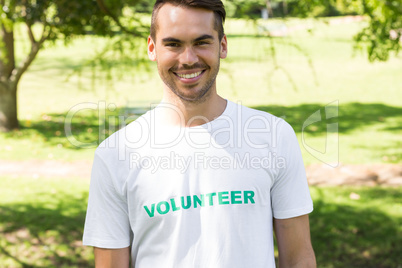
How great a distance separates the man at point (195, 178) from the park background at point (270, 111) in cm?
347

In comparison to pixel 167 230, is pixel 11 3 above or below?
above

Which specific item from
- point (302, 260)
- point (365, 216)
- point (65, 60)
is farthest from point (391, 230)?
point (65, 60)

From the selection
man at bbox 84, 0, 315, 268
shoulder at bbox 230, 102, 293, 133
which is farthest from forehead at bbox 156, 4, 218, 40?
shoulder at bbox 230, 102, 293, 133

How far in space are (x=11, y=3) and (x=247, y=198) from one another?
4.34 m

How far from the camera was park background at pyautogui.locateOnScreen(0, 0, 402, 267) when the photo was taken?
598cm

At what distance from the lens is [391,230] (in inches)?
246

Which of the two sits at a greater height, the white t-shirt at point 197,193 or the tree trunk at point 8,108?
the white t-shirt at point 197,193

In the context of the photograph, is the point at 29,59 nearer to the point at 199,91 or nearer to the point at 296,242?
the point at 199,91

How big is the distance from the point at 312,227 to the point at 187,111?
4872 millimetres

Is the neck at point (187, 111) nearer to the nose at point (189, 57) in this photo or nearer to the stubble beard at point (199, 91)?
the stubble beard at point (199, 91)

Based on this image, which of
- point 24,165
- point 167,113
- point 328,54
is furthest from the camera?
point 328,54

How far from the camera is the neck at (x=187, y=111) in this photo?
6.73 feet

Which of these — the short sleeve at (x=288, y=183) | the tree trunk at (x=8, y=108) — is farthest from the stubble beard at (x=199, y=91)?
the tree trunk at (x=8, y=108)

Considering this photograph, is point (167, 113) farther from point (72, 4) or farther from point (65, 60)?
point (65, 60)
